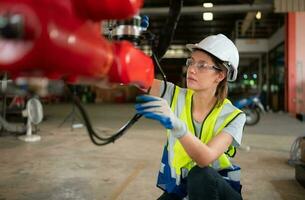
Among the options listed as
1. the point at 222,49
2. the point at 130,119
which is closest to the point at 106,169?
the point at 222,49

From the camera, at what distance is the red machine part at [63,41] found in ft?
1.76

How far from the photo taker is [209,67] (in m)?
1.38

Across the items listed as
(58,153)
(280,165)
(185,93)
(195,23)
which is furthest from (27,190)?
(195,23)

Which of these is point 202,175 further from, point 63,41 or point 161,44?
point 63,41

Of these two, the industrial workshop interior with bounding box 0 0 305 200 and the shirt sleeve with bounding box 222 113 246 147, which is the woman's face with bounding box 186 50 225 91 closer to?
the industrial workshop interior with bounding box 0 0 305 200

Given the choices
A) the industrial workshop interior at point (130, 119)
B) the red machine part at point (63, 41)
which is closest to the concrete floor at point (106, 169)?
the industrial workshop interior at point (130, 119)

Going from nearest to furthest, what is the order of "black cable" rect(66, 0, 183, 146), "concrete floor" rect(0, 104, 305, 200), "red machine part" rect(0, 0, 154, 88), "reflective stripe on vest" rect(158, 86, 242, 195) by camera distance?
"red machine part" rect(0, 0, 154, 88) < "black cable" rect(66, 0, 183, 146) < "reflective stripe on vest" rect(158, 86, 242, 195) < "concrete floor" rect(0, 104, 305, 200)

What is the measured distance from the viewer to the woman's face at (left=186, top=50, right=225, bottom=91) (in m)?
1.39

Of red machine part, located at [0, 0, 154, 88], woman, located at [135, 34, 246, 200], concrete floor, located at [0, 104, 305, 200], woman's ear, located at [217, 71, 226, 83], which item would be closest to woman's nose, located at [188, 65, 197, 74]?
woman, located at [135, 34, 246, 200]

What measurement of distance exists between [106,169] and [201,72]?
243cm

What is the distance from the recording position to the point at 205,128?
4.87 feet

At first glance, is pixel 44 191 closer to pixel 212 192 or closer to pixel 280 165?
pixel 212 192

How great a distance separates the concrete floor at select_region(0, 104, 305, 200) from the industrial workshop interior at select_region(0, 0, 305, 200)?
12 millimetres

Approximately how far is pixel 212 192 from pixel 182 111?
37 cm
